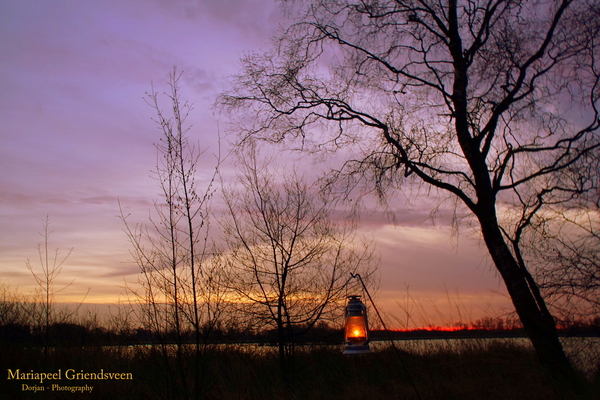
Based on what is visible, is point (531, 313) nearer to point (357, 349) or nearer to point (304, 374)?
point (357, 349)

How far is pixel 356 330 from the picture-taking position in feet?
17.9

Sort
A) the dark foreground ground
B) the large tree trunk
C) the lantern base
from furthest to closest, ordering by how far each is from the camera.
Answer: the dark foreground ground
the large tree trunk
the lantern base

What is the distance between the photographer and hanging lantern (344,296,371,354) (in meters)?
5.34

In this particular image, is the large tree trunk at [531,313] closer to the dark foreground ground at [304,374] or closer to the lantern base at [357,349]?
the dark foreground ground at [304,374]

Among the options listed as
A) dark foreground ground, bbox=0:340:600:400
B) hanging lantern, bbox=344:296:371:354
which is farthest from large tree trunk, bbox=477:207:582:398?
hanging lantern, bbox=344:296:371:354

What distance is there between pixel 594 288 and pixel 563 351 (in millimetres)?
1018

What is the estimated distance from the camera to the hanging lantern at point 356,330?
5336mm

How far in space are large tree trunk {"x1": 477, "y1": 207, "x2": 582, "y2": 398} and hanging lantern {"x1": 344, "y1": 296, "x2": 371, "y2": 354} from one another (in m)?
2.55

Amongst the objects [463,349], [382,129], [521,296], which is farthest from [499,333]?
[382,129]

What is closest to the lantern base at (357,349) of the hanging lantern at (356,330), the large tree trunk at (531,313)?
the hanging lantern at (356,330)

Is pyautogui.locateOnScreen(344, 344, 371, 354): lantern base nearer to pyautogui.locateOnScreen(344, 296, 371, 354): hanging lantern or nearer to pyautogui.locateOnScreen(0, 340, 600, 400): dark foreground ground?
pyautogui.locateOnScreen(344, 296, 371, 354): hanging lantern

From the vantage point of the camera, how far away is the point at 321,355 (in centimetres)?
853

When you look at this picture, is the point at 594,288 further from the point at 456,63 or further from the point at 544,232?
the point at 456,63

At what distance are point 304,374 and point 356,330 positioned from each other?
121 inches
